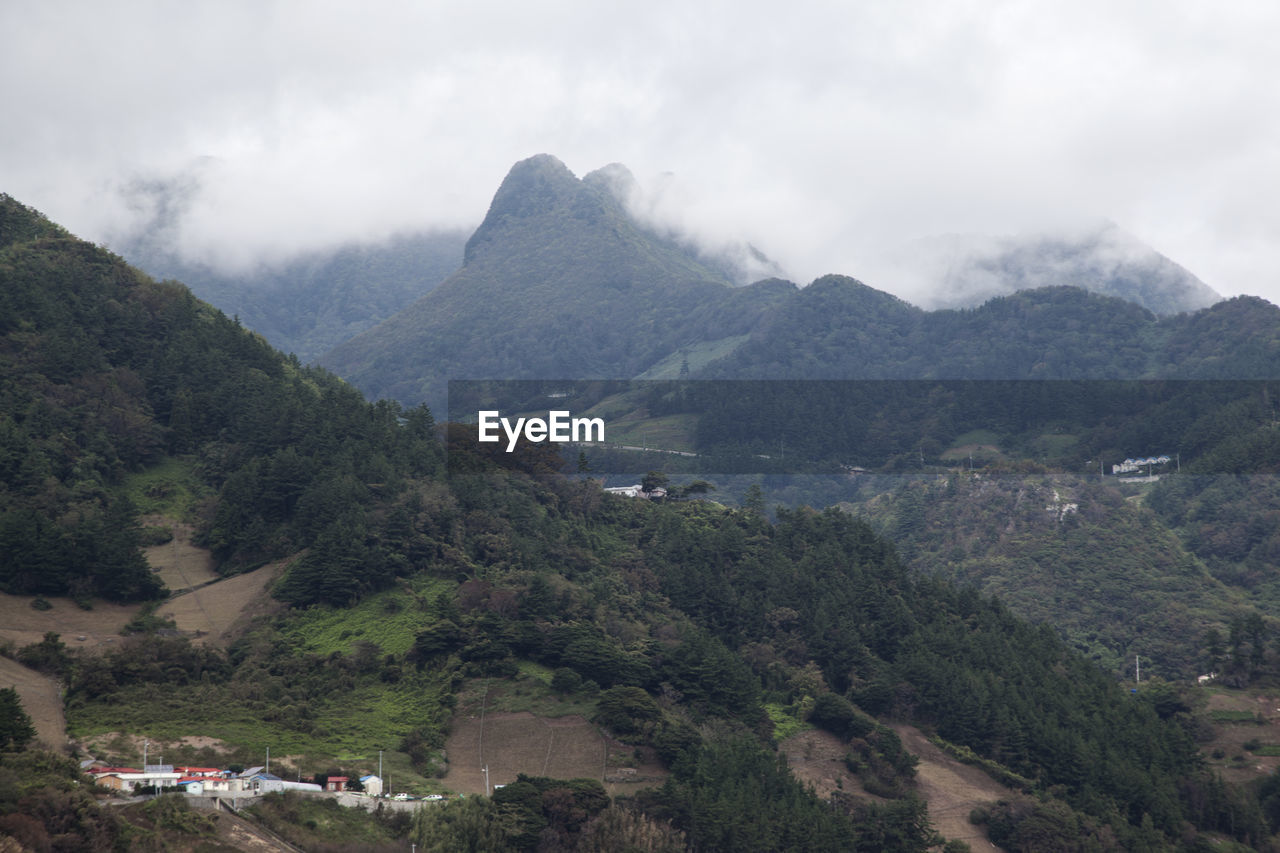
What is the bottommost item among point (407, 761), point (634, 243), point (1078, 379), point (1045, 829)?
point (1045, 829)

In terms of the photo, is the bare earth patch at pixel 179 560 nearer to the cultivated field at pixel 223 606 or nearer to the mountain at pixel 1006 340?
the cultivated field at pixel 223 606

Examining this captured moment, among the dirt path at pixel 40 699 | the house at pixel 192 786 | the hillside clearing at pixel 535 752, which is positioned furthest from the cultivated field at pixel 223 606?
the house at pixel 192 786

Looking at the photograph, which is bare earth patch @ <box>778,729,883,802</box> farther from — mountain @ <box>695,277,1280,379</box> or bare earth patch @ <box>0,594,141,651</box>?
mountain @ <box>695,277,1280,379</box>

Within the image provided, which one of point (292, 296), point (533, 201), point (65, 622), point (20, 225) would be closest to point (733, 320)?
point (533, 201)

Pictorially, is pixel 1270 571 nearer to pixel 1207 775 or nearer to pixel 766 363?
pixel 1207 775

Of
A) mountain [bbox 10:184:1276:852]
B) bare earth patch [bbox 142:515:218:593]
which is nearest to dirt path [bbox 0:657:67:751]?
mountain [bbox 10:184:1276:852]

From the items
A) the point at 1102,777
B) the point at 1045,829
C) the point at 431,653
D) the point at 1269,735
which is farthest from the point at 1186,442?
the point at 431,653
